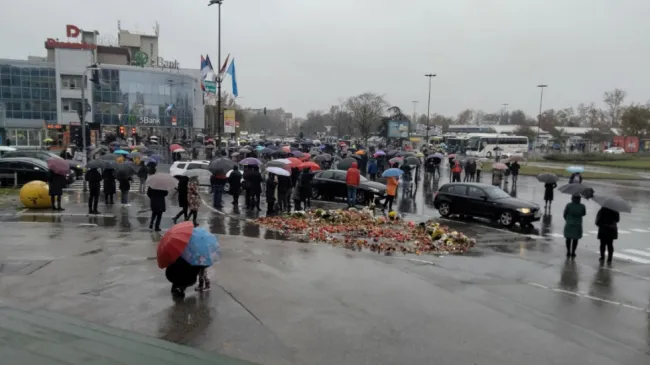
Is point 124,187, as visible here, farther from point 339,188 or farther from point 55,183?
point 339,188

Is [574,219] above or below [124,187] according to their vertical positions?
above

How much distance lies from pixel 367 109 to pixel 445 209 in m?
61.7

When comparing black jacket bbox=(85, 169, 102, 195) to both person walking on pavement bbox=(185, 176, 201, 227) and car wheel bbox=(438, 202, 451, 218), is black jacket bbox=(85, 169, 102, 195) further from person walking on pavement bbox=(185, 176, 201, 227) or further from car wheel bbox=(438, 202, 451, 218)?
car wheel bbox=(438, 202, 451, 218)

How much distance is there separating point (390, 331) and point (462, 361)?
1191mm

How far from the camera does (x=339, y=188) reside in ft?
74.8

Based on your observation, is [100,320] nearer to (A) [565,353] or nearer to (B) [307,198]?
(A) [565,353]

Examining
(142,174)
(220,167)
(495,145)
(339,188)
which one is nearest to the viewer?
(220,167)

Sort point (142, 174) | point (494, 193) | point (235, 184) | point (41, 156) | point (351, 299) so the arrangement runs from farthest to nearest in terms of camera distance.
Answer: point (41, 156) → point (142, 174) → point (235, 184) → point (494, 193) → point (351, 299)

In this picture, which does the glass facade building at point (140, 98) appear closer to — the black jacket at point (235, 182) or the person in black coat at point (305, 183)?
the black jacket at point (235, 182)

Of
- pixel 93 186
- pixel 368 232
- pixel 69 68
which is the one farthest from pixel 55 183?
pixel 69 68

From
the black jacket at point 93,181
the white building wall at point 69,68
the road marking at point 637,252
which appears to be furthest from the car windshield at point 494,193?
the white building wall at point 69,68

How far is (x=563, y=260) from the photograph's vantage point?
12.7 m

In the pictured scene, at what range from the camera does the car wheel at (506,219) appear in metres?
17.3

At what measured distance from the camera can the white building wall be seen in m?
71.2
